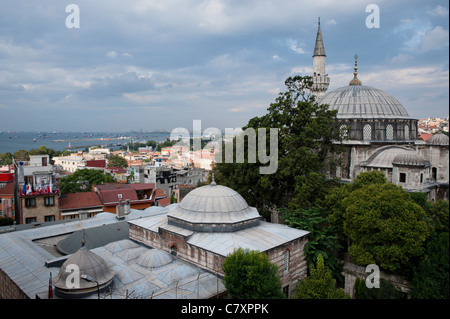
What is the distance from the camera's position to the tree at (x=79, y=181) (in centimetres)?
3716

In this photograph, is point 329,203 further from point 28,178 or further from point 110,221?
point 28,178

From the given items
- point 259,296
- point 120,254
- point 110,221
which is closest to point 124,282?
point 120,254

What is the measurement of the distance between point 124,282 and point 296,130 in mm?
13762

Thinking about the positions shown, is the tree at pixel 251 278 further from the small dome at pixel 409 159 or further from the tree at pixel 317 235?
the small dome at pixel 409 159

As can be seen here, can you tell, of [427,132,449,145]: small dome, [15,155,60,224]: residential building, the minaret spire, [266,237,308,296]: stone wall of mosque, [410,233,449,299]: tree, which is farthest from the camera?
the minaret spire

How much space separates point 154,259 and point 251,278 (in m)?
5.02

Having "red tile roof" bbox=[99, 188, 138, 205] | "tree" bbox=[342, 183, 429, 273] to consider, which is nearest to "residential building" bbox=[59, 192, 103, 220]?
"red tile roof" bbox=[99, 188, 138, 205]

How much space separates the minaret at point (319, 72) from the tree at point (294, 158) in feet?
40.2

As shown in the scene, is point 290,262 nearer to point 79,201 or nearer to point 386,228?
point 386,228

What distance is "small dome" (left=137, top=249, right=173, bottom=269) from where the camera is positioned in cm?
1462

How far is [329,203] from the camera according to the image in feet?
59.0

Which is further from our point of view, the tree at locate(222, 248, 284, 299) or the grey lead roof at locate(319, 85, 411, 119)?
the grey lead roof at locate(319, 85, 411, 119)

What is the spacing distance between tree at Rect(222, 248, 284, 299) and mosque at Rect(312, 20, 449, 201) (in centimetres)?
1257

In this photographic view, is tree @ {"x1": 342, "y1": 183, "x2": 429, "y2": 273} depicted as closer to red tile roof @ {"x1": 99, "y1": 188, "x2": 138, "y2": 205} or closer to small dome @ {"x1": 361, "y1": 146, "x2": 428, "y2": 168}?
small dome @ {"x1": 361, "y1": 146, "x2": 428, "y2": 168}
